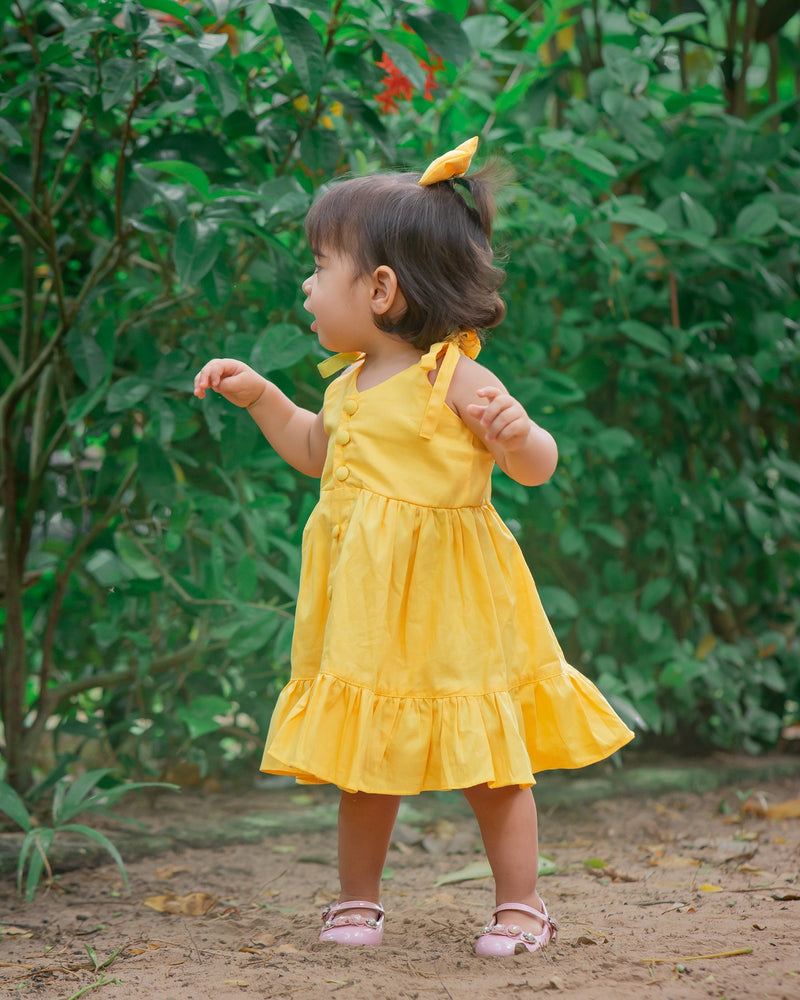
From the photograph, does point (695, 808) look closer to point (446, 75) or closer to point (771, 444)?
point (771, 444)

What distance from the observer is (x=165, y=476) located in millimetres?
1895

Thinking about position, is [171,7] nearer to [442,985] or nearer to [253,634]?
[253,634]

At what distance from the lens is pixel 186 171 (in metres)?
1.58

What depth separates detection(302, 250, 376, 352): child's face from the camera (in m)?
1.51

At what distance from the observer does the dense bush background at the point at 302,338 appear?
1.78m

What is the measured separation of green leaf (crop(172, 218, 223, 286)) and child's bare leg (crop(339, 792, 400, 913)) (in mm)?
813

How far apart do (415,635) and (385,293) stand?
48cm

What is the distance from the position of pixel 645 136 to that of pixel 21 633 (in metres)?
1.59

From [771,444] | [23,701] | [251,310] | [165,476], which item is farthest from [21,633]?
[771,444]

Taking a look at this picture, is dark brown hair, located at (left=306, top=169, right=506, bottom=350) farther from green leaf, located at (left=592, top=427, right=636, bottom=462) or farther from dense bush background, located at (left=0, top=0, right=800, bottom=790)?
green leaf, located at (left=592, top=427, right=636, bottom=462)

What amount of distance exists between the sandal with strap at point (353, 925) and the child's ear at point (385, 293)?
0.85m

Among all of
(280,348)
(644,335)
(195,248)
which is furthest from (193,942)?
(644,335)

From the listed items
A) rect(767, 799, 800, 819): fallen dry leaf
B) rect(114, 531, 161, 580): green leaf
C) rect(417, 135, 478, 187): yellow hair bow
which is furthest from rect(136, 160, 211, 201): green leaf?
rect(767, 799, 800, 819): fallen dry leaf

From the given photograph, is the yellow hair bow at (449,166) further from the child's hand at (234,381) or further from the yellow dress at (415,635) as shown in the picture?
the child's hand at (234,381)
